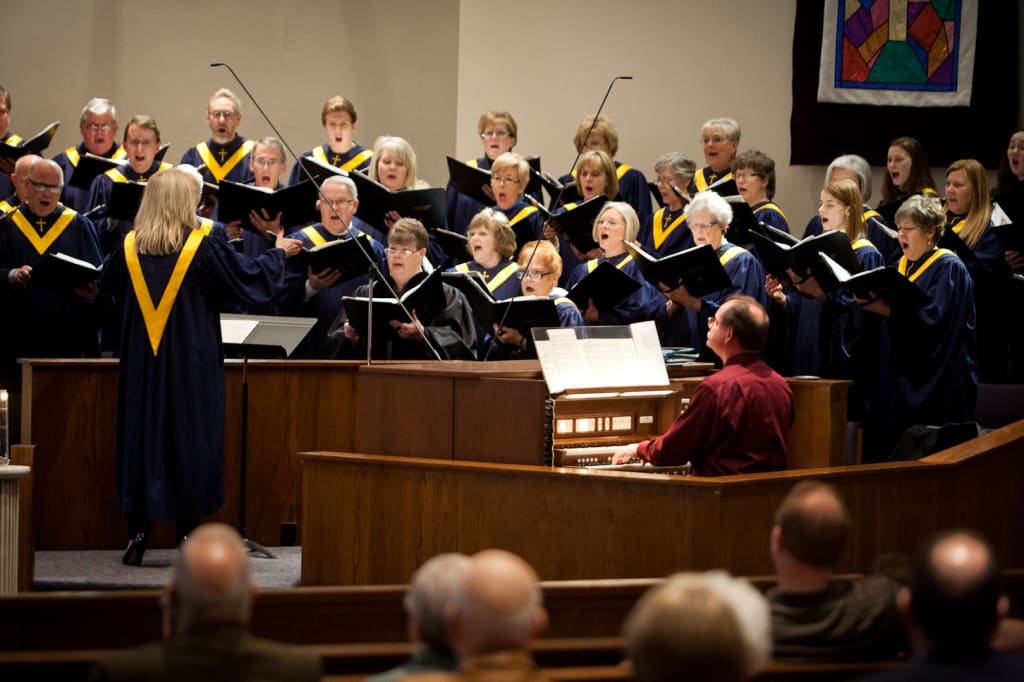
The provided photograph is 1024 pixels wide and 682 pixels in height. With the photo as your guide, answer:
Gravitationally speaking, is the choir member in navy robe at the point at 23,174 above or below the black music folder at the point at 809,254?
above

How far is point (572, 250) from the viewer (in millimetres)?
9508

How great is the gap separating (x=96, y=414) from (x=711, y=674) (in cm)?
502

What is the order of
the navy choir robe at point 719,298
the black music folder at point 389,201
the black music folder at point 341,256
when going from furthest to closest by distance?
1. the black music folder at point 389,201
2. the navy choir robe at point 719,298
3. the black music folder at point 341,256

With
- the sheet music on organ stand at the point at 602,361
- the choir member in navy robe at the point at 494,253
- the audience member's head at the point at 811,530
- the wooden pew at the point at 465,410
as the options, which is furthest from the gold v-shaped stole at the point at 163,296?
the audience member's head at the point at 811,530

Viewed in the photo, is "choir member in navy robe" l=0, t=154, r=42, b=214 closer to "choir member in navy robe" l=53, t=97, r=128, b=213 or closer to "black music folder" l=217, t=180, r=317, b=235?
"black music folder" l=217, t=180, r=317, b=235

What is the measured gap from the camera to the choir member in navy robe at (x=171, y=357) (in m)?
6.44

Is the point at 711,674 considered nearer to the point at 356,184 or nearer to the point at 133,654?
the point at 133,654

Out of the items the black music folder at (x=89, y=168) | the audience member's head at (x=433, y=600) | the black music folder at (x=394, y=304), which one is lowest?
the audience member's head at (x=433, y=600)

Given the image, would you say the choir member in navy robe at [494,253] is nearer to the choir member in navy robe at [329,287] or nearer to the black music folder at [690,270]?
the choir member in navy robe at [329,287]

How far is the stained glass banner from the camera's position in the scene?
12.0 m

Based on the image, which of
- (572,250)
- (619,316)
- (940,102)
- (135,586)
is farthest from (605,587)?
(940,102)

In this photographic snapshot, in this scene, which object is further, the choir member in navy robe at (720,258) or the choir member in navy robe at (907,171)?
the choir member in navy robe at (907,171)

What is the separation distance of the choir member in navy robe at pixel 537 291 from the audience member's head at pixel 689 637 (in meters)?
5.03

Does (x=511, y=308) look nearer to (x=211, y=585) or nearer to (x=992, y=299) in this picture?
(x=992, y=299)
